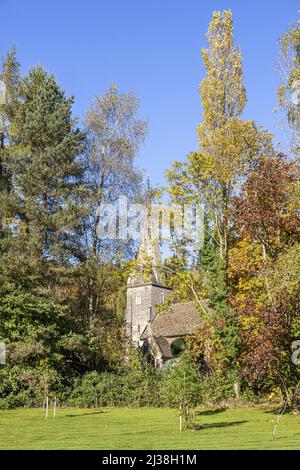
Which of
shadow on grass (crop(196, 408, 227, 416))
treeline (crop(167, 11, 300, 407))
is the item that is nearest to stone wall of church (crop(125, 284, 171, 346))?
treeline (crop(167, 11, 300, 407))

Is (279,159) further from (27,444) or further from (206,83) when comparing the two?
(27,444)

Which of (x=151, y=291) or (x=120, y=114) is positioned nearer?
(x=120, y=114)

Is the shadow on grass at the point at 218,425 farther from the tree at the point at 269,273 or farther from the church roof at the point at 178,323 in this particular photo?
the church roof at the point at 178,323

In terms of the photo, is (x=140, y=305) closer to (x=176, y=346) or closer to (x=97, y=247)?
(x=176, y=346)

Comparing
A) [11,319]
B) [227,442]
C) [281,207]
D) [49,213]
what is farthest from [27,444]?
[49,213]

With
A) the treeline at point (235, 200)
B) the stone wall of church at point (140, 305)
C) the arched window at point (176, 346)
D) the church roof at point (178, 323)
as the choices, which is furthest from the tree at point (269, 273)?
the stone wall of church at point (140, 305)

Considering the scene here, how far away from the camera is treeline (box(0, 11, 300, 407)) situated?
25578 millimetres

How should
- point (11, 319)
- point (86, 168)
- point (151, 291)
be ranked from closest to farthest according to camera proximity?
point (11, 319)
point (86, 168)
point (151, 291)

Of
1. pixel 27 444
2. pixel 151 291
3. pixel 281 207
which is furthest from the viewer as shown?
pixel 151 291

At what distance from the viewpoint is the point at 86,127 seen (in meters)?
32.9

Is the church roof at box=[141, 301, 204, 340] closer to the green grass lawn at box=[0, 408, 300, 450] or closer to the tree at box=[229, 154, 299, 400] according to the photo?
the tree at box=[229, 154, 299, 400]

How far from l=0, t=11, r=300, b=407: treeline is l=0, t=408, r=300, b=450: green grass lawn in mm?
3096

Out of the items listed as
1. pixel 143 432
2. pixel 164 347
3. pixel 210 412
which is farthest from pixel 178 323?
pixel 143 432
